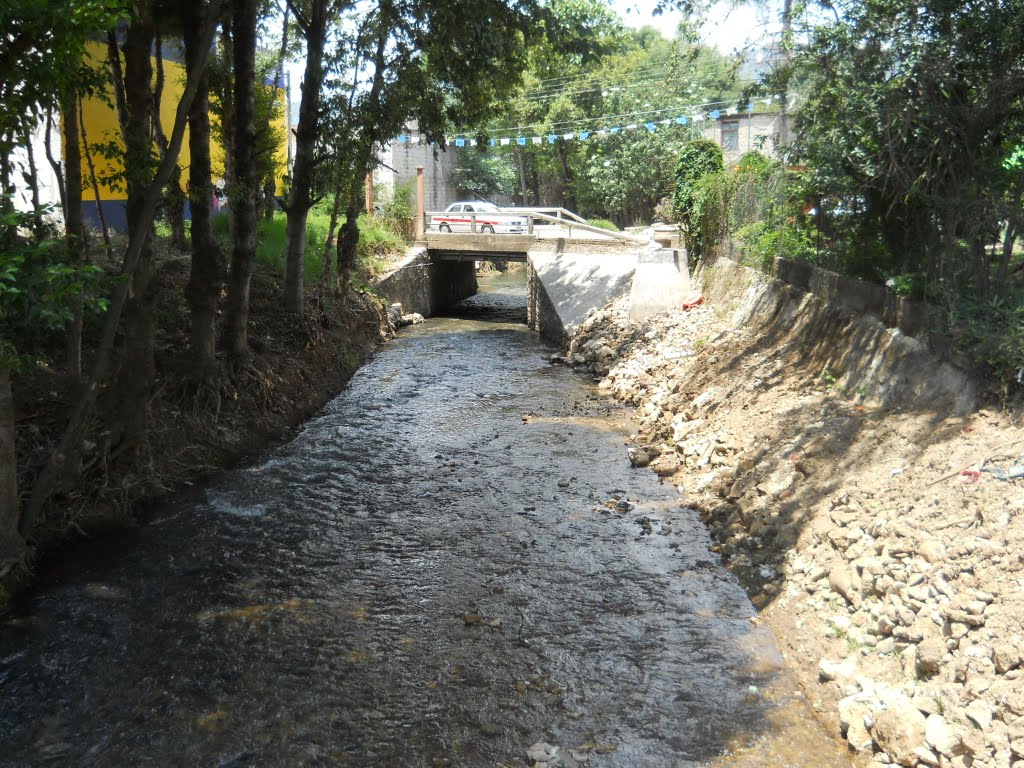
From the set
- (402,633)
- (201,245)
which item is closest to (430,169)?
(201,245)

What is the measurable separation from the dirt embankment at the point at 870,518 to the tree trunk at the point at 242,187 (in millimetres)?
6403

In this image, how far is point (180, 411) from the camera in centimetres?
1201

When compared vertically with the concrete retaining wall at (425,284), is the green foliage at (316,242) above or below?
above

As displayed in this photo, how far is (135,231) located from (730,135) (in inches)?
1527

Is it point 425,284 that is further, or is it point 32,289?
point 425,284

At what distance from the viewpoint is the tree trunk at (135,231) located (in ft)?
31.5

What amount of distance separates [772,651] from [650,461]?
5.22 metres

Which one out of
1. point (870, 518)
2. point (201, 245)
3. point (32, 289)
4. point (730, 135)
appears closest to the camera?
point (32, 289)

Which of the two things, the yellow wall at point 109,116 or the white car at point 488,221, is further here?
the white car at point 488,221

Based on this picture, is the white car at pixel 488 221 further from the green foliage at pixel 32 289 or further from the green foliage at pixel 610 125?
the green foliage at pixel 32 289

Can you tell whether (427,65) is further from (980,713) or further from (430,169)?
(430,169)

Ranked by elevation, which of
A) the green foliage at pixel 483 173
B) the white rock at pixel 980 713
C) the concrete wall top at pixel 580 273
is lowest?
the white rock at pixel 980 713

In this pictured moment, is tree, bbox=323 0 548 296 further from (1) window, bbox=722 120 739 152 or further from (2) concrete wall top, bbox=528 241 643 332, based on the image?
(1) window, bbox=722 120 739 152

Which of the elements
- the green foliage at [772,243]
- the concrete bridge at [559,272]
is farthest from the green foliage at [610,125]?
the green foliage at [772,243]
